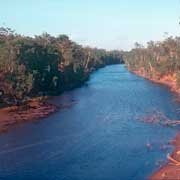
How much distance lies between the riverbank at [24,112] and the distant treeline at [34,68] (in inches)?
72.8

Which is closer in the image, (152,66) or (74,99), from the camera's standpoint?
(74,99)

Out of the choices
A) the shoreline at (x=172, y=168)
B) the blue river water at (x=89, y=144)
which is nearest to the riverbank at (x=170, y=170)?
the shoreline at (x=172, y=168)

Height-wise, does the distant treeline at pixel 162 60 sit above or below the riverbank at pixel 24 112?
above

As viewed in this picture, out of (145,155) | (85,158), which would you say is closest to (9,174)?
(85,158)

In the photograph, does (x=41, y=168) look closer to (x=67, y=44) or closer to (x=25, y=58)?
(x=25, y=58)

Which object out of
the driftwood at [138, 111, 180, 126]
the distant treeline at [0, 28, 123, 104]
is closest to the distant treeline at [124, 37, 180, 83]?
the distant treeline at [0, 28, 123, 104]

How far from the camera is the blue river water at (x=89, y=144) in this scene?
82.7ft

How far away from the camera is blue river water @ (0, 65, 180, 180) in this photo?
2522cm

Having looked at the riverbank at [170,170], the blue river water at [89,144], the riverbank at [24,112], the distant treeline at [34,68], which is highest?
the distant treeline at [34,68]

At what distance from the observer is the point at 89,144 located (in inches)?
1254

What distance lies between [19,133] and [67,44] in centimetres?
5840

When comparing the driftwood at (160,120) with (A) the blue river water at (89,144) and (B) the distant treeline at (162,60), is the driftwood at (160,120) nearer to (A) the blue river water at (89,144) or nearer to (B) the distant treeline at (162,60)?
(A) the blue river water at (89,144)

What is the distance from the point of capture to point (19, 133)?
36562mm

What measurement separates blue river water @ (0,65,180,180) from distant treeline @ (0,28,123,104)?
720 cm
